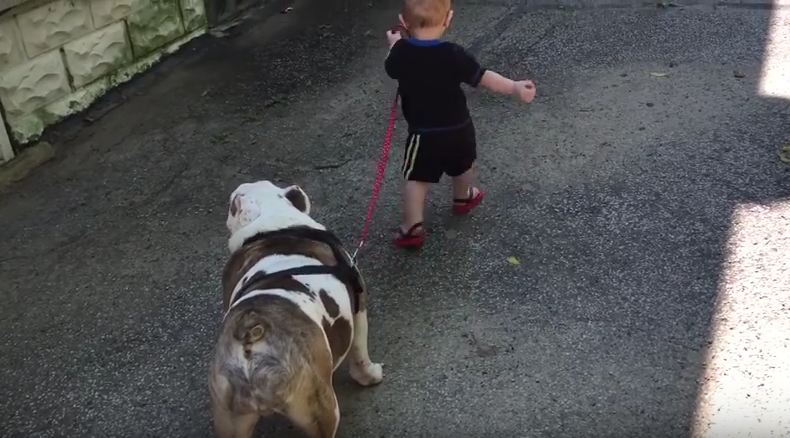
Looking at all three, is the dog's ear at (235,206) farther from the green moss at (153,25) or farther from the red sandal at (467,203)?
the green moss at (153,25)

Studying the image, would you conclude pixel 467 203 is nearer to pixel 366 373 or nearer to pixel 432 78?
pixel 432 78

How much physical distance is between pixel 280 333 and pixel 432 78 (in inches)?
60.3

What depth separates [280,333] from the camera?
88.8 inches

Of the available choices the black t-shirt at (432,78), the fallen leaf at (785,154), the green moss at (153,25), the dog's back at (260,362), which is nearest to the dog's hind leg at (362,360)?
the dog's back at (260,362)

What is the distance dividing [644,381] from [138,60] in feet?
14.0

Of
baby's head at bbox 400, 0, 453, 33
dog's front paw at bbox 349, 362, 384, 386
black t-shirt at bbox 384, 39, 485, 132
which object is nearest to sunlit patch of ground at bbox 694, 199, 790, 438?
dog's front paw at bbox 349, 362, 384, 386

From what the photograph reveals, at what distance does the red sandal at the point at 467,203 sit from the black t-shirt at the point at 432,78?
1.84ft

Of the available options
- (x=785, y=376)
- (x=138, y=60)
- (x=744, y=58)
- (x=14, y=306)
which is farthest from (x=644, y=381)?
(x=138, y=60)

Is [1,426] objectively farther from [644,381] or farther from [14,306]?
[644,381]

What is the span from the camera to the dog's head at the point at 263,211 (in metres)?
2.79

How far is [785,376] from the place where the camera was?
2.99 m

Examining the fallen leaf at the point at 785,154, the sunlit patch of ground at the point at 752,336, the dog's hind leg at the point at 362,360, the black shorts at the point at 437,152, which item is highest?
the black shorts at the point at 437,152

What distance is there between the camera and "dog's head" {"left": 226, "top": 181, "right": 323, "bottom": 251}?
2791 mm

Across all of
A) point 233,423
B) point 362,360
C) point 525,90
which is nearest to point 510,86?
point 525,90
